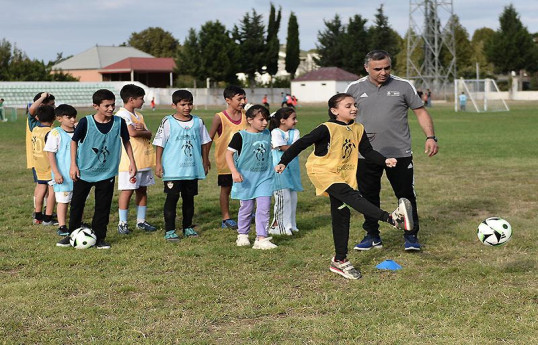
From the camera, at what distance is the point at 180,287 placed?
5.89m

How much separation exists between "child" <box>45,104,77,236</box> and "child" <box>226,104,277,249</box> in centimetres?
221

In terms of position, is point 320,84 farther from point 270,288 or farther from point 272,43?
point 270,288

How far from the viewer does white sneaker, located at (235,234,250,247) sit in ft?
25.3

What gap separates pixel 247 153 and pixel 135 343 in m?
3.57

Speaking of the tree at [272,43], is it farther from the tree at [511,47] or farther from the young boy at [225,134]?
the young boy at [225,134]

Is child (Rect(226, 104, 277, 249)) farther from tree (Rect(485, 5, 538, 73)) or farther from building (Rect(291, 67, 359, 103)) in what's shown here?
tree (Rect(485, 5, 538, 73))

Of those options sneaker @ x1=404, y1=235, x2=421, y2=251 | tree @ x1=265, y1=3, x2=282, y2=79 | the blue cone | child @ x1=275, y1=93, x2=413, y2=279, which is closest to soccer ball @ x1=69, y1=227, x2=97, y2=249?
child @ x1=275, y1=93, x2=413, y2=279

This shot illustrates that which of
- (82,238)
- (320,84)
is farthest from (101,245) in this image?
(320,84)

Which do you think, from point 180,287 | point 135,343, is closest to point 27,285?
point 180,287

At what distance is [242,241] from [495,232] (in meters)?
2.82

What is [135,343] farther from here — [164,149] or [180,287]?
[164,149]

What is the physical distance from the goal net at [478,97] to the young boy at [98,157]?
43.0 meters

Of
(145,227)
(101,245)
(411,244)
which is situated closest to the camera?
(411,244)

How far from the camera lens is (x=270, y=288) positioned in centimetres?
584
